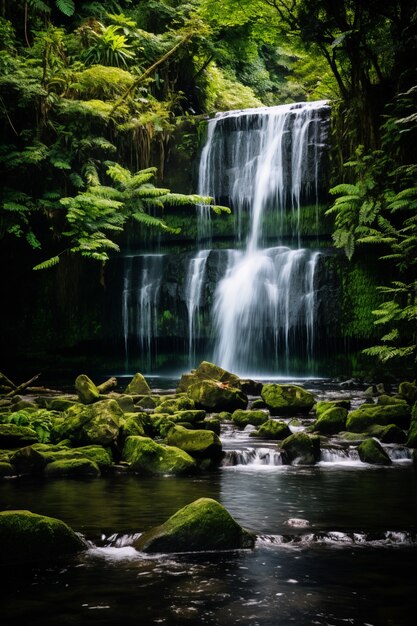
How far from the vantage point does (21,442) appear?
7.65 metres

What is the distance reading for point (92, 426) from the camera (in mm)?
7414

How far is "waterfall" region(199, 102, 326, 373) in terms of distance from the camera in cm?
1612

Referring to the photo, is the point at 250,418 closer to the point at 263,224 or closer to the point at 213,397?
the point at 213,397

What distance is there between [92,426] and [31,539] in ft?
9.92

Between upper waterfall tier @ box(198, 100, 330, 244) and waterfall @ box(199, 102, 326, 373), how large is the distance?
0.03 meters

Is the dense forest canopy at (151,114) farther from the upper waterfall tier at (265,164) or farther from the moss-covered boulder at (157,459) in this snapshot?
the moss-covered boulder at (157,459)

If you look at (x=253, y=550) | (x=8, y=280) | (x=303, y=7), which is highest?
(x=303, y=7)

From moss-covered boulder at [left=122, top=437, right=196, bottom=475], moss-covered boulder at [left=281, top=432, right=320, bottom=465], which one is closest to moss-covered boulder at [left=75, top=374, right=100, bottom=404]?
moss-covered boulder at [left=122, top=437, right=196, bottom=475]

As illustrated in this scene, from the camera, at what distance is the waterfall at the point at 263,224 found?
16125mm

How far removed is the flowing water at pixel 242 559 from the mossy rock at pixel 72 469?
0.67 ft

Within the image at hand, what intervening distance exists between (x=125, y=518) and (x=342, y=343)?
11232 millimetres

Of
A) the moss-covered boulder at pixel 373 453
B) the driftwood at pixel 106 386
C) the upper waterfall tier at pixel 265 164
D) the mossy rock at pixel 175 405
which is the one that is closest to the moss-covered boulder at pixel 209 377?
the driftwood at pixel 106 386

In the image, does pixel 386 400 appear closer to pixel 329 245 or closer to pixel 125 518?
pixel 125 518

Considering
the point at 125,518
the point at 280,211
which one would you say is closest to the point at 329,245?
the point at 280,211
